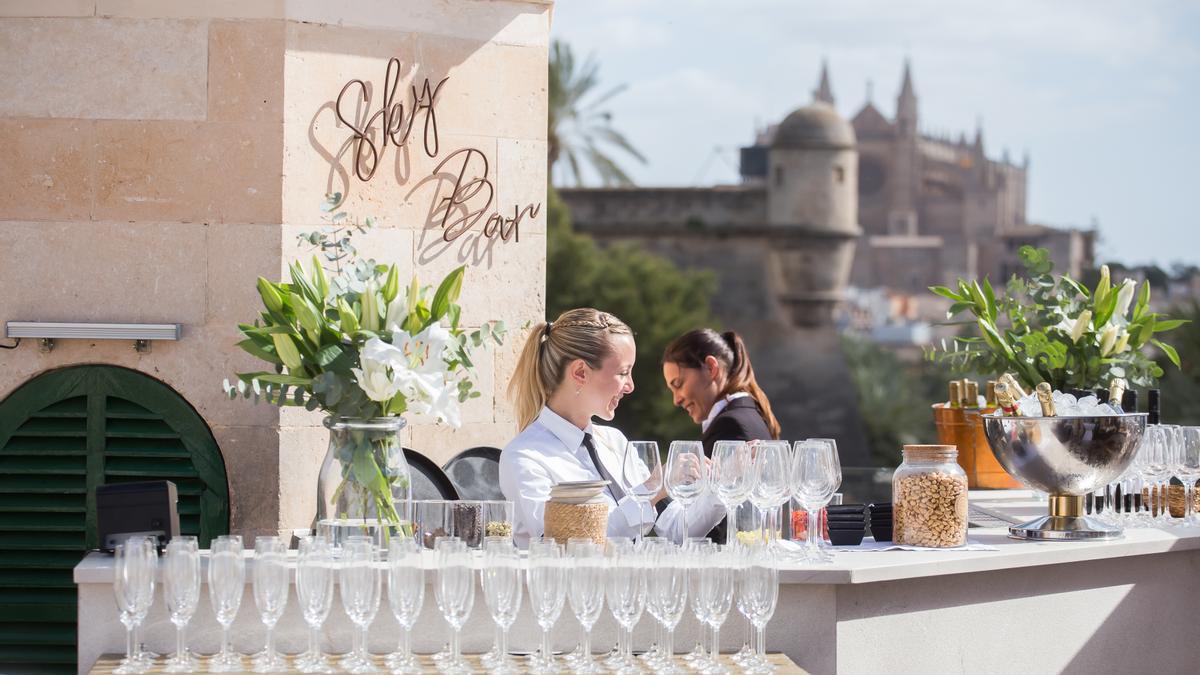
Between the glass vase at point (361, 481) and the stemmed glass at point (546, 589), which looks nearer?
the stemmed glass at point (546, 589)

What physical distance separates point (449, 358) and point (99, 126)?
230 cm

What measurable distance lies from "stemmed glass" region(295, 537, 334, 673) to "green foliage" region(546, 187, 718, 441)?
31819mm

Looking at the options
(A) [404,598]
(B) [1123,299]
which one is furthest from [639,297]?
(A) [404,598]

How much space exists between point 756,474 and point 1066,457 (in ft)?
3.90

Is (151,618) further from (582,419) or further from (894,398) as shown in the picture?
(894,398)

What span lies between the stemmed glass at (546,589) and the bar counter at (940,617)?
0.24 meters

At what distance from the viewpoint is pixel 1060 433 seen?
175 inches

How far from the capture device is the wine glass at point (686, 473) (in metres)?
3.82

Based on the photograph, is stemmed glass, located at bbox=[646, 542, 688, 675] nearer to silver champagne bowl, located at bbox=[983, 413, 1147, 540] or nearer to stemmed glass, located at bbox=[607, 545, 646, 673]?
stemmed glass, located at bbox=[607, 545, 646, 673]

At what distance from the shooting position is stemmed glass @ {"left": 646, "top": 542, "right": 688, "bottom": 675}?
11.1 ft

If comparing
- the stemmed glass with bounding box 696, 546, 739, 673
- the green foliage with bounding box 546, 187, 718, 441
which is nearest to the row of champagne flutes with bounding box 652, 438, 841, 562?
the stemmed glass with bounding box 696, 546, 739, 673

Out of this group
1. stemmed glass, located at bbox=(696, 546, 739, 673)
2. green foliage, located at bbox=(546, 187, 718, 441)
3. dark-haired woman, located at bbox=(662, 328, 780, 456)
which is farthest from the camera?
green foliage, located at bbox=(546, 187, 718, 441)

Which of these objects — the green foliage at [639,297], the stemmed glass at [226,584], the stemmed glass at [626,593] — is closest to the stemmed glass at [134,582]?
the stemmed glass at [226,584]

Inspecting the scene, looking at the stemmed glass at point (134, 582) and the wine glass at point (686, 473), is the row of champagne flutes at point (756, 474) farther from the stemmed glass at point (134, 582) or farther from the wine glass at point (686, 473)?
the stemmed glass at point (134, 582)
